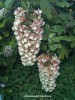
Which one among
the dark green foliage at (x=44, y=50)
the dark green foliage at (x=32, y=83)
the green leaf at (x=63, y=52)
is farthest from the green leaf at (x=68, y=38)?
the dark green foliage at (x=32, y=83)

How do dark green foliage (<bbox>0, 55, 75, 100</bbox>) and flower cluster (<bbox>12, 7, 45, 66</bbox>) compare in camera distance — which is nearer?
flower cluster (<bbox>12, 7, 45, 66</bbox>)

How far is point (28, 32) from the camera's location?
341 centimetres

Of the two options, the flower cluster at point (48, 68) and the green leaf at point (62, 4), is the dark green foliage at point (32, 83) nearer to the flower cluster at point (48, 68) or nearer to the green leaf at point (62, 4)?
the flower cluster at point (48, 68)

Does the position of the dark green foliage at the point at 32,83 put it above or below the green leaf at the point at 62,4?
below

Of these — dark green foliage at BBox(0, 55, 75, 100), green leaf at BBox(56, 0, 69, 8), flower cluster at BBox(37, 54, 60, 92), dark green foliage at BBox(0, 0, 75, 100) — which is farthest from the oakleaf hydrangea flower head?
green leaf at BBox(56, 0, 69, 8)

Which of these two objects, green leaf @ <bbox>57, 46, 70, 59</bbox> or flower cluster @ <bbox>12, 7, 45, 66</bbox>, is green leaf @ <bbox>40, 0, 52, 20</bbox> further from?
green leaf @ <bbox>57, 46, 70, 59</bbox>

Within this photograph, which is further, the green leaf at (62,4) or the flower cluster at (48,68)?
the green leaf at (62,4)

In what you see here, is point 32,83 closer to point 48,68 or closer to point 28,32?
point 48,68

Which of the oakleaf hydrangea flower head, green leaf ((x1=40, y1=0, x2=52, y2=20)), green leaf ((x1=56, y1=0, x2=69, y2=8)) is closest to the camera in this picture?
Answer: green leaf ((x1=40, y1=0, x2=52, y2=20))

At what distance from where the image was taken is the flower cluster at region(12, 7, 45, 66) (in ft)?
11.2

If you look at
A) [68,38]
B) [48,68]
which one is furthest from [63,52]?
[48,68]

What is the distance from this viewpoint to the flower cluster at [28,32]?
3.42m

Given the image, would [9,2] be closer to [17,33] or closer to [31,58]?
[17,33]

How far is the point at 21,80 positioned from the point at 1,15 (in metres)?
0.98
